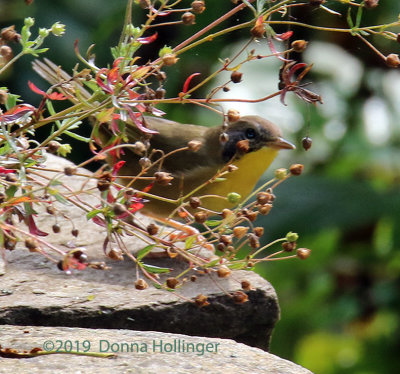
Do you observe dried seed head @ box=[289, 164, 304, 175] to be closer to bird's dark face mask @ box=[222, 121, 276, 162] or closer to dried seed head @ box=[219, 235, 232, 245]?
dried seed head @ box=[219, 235, 232, 245]

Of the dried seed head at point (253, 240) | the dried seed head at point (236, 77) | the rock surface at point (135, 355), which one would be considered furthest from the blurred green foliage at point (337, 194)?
the dried seed head at point (236, 77)

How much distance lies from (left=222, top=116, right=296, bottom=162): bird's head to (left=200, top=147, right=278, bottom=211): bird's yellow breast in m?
0.03

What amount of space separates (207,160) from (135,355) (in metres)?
1.35

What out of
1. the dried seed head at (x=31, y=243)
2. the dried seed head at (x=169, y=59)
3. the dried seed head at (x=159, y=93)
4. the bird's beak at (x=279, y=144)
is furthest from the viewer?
the bird's beak at (x=279, y=144)

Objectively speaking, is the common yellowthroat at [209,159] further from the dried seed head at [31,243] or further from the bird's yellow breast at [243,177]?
the dried seed head at [31,243]

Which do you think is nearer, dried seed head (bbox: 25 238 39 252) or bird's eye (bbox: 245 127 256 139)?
dried seed head (bbox: 25 238 39 252)

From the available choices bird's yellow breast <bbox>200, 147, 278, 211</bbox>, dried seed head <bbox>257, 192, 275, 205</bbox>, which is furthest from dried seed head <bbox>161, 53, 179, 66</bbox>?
bird's yellow breast <bbox>200, 147, 278, 211</bbox>

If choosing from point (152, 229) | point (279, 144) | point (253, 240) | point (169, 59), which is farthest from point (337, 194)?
point (169, 59)

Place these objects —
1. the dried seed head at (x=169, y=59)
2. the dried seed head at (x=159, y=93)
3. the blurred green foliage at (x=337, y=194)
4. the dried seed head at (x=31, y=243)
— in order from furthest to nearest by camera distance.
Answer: the blurred green foliage at (x=337, y=194) → the dried seed head at (x=159, y=93) → the dried seed head at (x=169, y=59) → the dried seed head at (x=31, y=243)

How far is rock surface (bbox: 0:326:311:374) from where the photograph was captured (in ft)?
5.75

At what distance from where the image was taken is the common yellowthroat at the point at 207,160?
2971 mm

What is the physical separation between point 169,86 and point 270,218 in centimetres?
84

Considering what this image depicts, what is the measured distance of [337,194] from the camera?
14.4 ft

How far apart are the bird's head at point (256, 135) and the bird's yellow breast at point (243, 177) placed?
29mm
